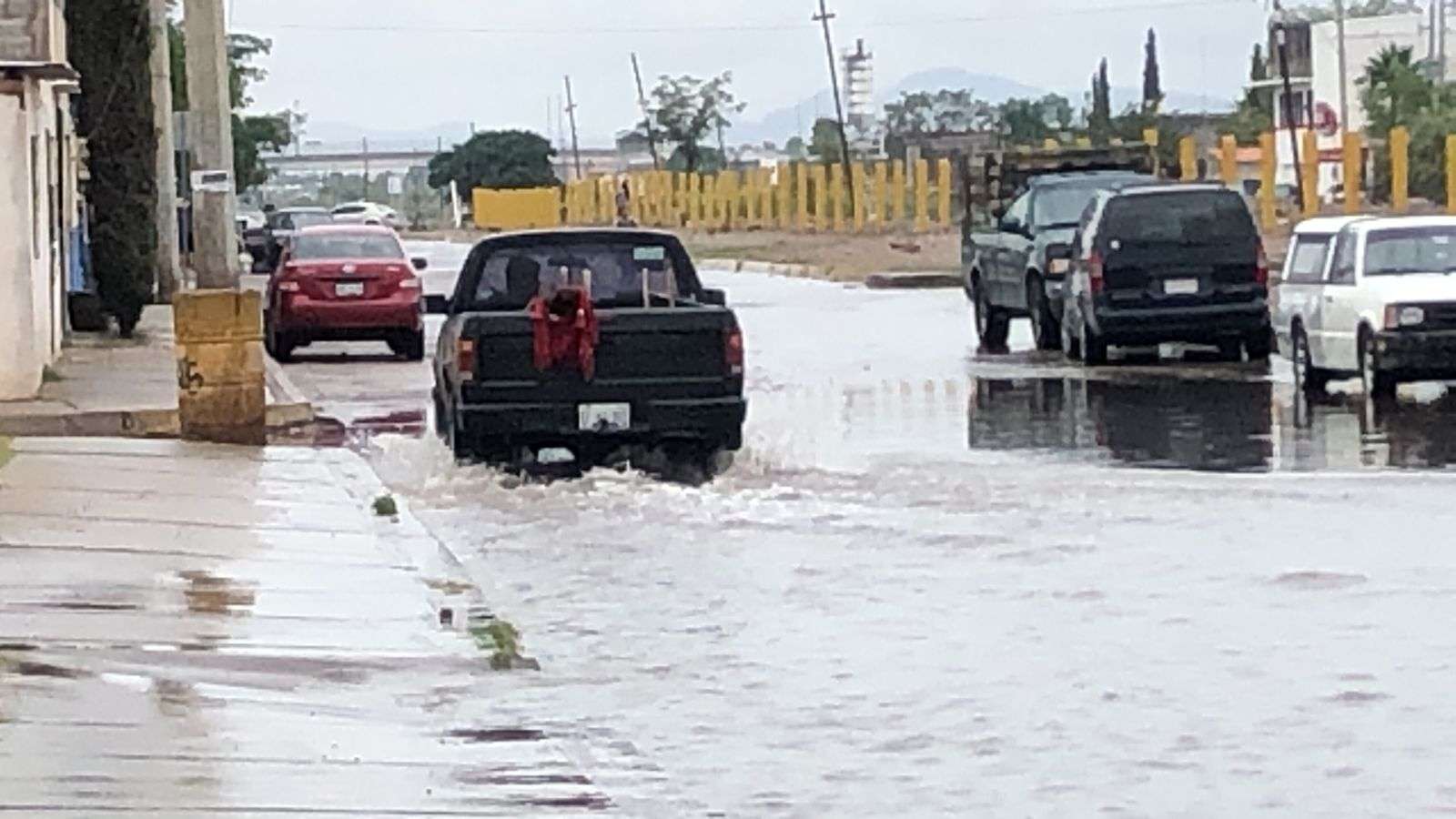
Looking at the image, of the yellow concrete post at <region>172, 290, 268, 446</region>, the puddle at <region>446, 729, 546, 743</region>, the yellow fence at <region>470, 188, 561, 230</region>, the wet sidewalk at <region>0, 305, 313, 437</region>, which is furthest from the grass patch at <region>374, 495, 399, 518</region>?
the yellow fence at <region>470, 188, 561, 230</region>

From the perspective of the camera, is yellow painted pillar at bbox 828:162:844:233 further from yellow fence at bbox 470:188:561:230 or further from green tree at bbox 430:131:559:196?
green tree at bbox 430:131:559:196

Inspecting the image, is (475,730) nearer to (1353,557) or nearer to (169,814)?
(169,814)

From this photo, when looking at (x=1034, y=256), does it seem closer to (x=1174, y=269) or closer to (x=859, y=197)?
(x=1174, y=269)

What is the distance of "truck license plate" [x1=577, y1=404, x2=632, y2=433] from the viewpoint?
2044 centimetres

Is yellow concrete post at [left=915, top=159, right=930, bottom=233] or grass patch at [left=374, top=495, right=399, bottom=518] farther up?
yellow concrete post at [left=915, top=159, right=930, bottom=233]

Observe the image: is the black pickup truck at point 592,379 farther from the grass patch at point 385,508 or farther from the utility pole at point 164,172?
the utility pole at point 164,172

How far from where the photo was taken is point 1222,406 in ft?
84.4

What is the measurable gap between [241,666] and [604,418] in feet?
27.7

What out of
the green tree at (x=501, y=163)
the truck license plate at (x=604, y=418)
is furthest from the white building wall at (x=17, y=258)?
the green tree at (x=501, y=163)

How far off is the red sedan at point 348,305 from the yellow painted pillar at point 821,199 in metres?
58.6

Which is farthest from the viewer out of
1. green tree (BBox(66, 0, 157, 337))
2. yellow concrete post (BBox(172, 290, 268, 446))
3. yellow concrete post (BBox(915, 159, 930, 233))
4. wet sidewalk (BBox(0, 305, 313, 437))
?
yellow concrete post (BBox(915, 159, 930, 233))

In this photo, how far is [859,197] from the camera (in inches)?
3679

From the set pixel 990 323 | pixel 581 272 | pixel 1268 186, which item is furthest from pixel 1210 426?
pixel 1268 186

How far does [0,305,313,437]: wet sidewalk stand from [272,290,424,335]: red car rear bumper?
5.97 feet
